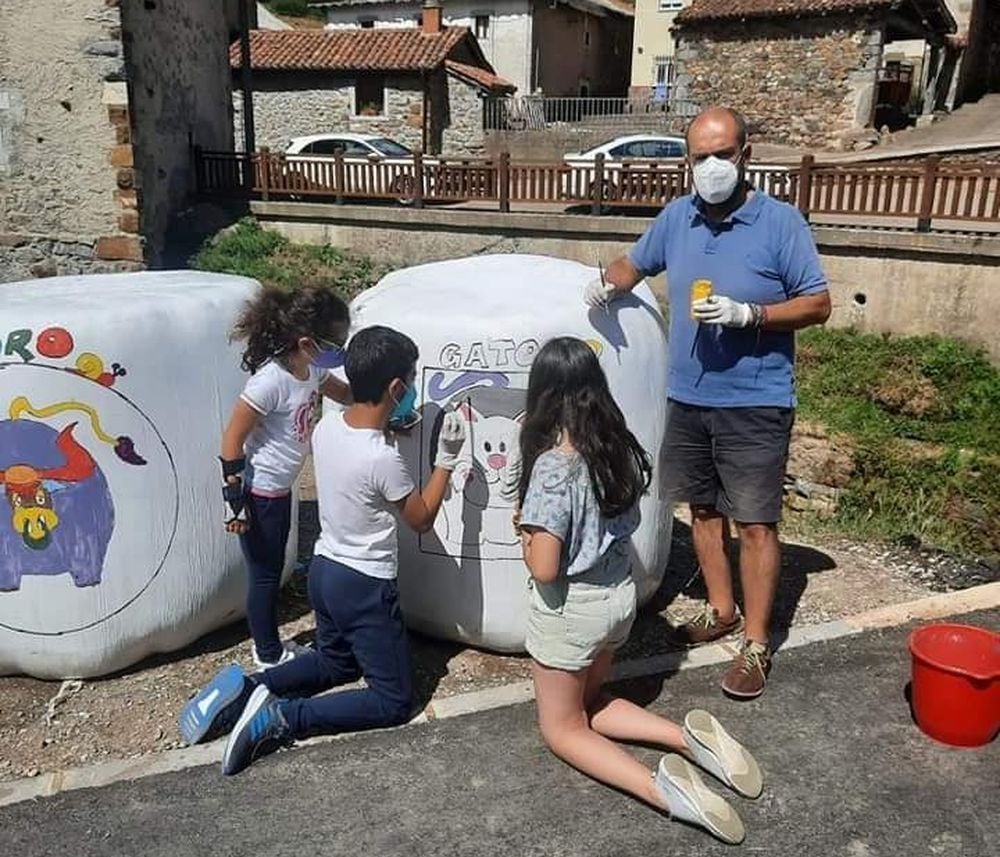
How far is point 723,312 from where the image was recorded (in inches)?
123

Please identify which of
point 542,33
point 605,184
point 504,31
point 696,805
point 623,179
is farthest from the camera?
point 542,33

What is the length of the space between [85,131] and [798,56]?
1721 centimetres

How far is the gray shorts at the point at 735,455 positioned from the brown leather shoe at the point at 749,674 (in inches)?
18.5

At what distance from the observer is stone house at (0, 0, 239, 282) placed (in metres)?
10.7

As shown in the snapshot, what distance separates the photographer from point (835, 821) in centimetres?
271

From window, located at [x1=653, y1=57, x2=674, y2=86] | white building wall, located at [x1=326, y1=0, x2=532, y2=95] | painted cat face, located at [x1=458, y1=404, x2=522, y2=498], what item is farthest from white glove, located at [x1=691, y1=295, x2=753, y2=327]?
window, located at [x1=653, y1=57, x2=674, y2=86]

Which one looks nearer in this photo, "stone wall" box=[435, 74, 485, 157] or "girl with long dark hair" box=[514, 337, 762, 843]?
"girl with long dark hair" box=[514, 337, 762, 843]

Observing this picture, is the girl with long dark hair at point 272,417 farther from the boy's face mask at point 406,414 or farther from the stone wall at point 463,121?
the stone wall at point 463,121

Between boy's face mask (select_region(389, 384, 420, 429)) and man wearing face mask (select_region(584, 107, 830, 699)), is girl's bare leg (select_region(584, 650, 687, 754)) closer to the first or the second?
man wearing face mask (select_region(584, 107, 830, 699))

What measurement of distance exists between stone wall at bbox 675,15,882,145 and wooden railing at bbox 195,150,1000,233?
1092 cm

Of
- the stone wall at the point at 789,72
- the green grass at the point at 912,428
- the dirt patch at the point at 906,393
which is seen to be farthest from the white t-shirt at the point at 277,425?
the stone wall at the point at 789,72

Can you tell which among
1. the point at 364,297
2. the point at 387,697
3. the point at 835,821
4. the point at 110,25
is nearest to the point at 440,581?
the point at 387,697

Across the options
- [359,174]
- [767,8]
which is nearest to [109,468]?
[359,174]

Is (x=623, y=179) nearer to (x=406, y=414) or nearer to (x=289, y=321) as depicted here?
(x=406, y=414)
